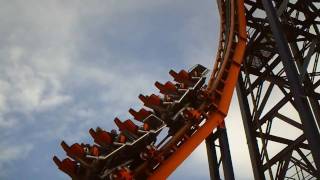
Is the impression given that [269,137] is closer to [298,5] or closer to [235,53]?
[235,53]

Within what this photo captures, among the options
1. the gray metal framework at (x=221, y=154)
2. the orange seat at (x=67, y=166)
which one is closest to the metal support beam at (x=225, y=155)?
the gray metal framework at (x=221, y=154)

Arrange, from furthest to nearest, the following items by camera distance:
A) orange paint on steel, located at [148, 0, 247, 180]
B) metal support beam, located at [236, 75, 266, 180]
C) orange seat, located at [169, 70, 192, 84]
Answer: metal support beam, located at [236, 75, 266, 180]
orange seat, located at [169, 70, 192, 84]
orange paint on steel, located at [148, 0, 247, 180]

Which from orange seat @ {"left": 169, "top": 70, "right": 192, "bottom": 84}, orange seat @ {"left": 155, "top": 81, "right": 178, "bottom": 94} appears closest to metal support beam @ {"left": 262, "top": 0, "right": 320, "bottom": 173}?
orange seat @ {"left": 169, "top": 70, "right": 192, "bottom": 84}

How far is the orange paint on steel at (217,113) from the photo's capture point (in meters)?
8.94

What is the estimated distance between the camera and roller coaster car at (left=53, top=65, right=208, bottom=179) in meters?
8.48

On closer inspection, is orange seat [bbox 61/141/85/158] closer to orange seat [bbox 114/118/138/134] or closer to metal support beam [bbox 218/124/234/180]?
orange seat [bbox 114/118/138/134]

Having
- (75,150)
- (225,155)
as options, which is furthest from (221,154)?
(75,150)

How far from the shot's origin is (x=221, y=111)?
32.8 feet

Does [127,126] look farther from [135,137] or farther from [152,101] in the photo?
[152,101]

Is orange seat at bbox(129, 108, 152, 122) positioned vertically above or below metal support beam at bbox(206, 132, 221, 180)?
above

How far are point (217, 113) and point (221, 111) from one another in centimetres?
11

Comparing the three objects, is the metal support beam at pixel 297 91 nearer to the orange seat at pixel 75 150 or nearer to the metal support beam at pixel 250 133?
the metal support beam at pixel 250 133

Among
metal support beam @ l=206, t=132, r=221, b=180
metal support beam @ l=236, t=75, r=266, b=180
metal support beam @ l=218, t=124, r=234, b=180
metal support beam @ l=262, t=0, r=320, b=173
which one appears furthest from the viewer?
→ metal support beam @ l=236, t=75, r=266, b=180

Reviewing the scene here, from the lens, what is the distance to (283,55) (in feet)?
31.5
